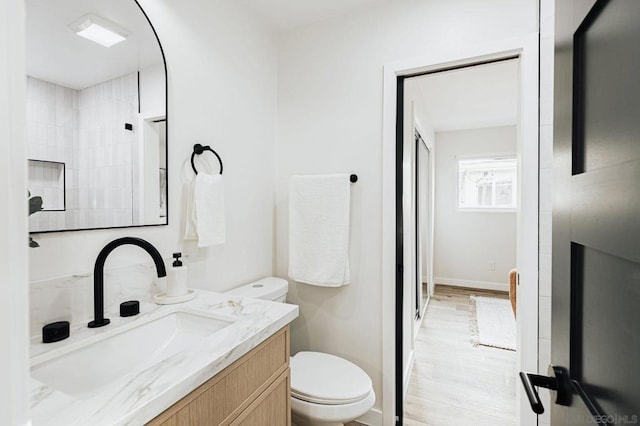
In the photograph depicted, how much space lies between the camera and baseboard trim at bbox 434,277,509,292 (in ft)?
15.0

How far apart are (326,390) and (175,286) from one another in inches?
31.7

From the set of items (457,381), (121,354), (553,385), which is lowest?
(457,381)

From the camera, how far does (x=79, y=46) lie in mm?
1110

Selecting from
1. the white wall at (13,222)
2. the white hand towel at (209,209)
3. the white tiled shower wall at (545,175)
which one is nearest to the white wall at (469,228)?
the white tiled shower wall at (545,175)

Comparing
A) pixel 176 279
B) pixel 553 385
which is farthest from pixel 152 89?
pixel 553 385

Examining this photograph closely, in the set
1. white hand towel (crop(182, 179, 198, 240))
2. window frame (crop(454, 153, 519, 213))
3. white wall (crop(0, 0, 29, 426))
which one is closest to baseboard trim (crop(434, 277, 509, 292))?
window frame (crop(454, 153, 519, 213))

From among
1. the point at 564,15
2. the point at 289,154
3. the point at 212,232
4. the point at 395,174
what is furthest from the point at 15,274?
the point at 289,154

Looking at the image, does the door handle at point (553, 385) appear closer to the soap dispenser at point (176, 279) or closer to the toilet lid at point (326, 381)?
the toilet lid at point (326, 381)

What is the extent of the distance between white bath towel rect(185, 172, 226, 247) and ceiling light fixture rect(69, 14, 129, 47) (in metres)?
0.59

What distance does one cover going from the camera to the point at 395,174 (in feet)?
5.90

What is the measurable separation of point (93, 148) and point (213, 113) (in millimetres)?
622

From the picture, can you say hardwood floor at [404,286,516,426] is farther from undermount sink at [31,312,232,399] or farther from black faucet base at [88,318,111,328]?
black faucet base at [88,318,111,328]

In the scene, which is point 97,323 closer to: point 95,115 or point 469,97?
point 95,115

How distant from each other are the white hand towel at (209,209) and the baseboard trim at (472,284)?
13.9 feet
